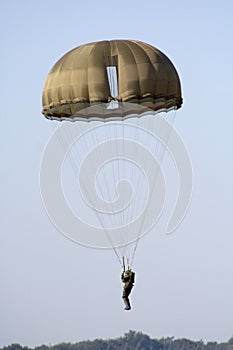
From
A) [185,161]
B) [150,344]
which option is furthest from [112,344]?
[185,161]

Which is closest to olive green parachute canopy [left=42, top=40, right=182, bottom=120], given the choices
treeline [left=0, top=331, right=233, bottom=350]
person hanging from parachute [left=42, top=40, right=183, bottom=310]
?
person hanging from parachute [left=42, top=40, right=183, bottom=310]

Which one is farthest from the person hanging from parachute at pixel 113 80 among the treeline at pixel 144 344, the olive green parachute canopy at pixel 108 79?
the treeline at pixel 144 344

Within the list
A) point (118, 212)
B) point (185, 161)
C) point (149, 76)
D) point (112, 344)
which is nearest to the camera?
point (149, 76)

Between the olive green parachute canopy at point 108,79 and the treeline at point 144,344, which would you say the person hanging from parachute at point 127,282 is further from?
the treeline at point 144,344

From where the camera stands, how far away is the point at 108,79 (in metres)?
40.2

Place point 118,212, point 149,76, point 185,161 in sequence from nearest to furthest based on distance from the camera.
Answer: point 149,76
point 118,212
point 185,161

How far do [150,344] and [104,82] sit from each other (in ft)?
326

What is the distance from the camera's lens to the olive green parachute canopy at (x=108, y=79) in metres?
39.9

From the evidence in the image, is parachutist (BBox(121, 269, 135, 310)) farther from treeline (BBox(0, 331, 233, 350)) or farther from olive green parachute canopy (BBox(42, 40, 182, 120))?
treeline (BBox(0, 331, 233, 350))

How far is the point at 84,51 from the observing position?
40.8 metres

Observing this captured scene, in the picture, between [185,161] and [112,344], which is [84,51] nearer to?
[185,161]

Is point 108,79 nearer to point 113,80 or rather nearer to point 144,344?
point 113,80

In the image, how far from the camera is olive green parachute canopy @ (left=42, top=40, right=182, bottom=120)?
3994 centimetres

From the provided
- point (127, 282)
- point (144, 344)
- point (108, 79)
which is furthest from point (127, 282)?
point (144, 344)
